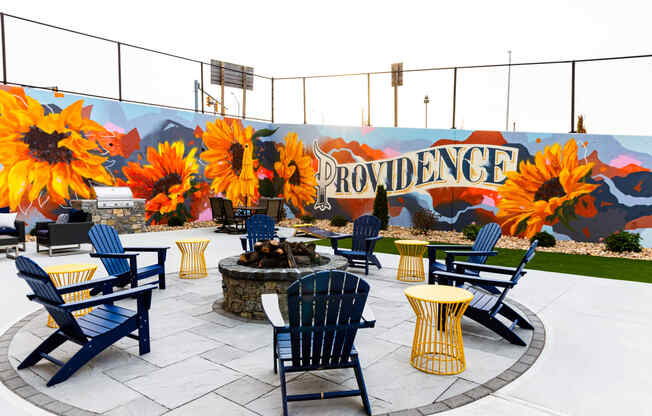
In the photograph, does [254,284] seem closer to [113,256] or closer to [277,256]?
[277,256]

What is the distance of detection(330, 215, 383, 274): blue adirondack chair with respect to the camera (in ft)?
22.5

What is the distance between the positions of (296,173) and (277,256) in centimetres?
1086

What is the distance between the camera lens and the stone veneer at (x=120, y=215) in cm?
1080

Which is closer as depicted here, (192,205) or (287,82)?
(192,205)

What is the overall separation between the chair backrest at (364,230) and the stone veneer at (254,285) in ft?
8.46

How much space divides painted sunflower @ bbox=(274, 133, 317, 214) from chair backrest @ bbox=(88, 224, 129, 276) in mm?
10198

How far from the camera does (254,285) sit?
4.45 m

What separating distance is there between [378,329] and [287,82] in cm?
1332

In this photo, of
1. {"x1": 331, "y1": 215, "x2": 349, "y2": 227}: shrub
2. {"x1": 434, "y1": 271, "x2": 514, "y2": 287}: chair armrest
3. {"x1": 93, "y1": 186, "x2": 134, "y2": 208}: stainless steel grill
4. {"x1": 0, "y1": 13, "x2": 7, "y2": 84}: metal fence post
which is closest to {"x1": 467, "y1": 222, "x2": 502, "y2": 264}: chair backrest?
{"x1": 434, "y1": 271, "x2": 514, "y2": 287}: chair armrest

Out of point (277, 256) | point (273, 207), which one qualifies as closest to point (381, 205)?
point (273, 207)

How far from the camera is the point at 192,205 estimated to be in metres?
14.1

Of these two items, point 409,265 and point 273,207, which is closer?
point 409,265

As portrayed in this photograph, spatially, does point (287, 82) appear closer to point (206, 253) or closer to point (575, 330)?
point (206, 253)

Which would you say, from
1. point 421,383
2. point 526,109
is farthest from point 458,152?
point 421,383
